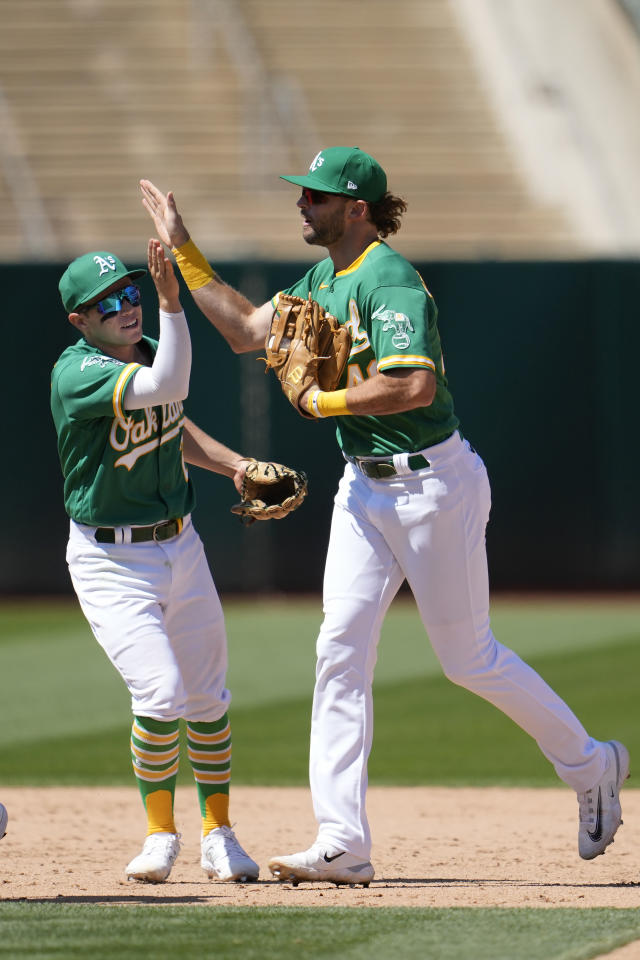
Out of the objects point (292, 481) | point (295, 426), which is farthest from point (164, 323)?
point (295, 426)

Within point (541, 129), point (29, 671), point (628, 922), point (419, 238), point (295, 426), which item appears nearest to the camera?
point (628, 922)

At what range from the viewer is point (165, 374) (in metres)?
4.98

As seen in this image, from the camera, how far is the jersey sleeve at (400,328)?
4.80 m

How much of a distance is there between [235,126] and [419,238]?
318 centimetres

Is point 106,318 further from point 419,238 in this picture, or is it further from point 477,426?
point 419,238

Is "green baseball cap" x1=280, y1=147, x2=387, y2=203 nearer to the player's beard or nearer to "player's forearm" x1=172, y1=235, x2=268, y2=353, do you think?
the player's beard

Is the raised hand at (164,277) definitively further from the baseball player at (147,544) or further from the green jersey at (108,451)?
the green jersey at (108,451)

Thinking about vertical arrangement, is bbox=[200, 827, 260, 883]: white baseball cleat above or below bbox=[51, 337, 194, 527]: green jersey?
below

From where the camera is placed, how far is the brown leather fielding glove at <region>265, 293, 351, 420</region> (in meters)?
4.99

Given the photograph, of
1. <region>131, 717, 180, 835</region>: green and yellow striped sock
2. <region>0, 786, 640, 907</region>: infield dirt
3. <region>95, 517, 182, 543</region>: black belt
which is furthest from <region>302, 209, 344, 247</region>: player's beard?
<region>0, 786, 640, 907</region>: infield dirt

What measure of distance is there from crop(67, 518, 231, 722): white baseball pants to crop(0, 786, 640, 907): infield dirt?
554mm

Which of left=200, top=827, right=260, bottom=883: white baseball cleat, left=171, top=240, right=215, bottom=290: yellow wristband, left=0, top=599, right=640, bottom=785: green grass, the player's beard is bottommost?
left=0, top=599, right=640, bottom=785: green grass

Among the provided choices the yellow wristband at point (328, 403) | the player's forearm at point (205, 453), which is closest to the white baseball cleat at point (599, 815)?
the yellow wristband at point (328, 403)

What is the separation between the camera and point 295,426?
43.0 ft
